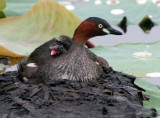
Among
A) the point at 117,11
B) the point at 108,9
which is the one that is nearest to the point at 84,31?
the point at 117,11

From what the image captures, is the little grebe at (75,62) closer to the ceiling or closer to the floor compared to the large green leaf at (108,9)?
closer to the floor

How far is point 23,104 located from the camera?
408cm

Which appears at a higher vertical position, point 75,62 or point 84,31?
point 84,31

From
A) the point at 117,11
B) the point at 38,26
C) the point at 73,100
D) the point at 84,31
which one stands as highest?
the point at 117,11

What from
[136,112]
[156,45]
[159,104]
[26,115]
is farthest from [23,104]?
[156,45]

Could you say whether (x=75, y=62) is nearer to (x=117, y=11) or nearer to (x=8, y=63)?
(x=8, y=63)

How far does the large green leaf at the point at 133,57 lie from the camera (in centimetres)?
513

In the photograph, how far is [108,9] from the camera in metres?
7.23

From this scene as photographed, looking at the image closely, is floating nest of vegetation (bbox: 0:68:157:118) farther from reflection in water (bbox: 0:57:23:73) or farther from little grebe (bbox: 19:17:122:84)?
reflection in water (bbox: 0:57:23:73)

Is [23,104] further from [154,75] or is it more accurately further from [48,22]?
[48,22]

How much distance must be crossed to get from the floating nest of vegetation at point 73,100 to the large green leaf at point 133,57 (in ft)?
1.71

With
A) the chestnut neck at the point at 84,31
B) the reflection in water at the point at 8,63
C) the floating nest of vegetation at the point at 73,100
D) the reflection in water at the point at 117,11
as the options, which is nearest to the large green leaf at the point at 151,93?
the floating nest of vegetation at the point at 73,100

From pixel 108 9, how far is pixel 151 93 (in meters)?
2.94

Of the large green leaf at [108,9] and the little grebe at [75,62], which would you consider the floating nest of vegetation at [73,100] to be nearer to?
the little grebe at [75,62]
